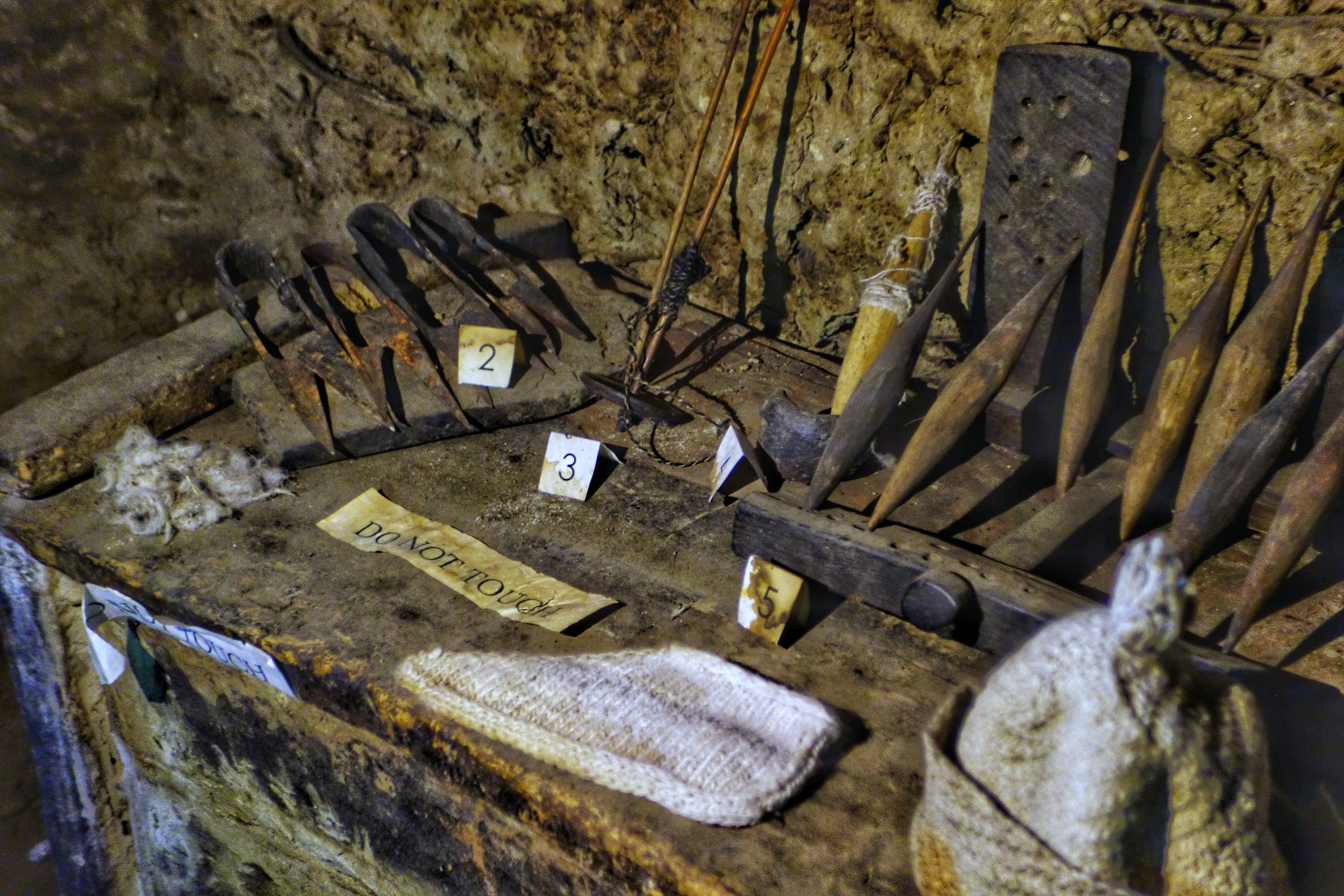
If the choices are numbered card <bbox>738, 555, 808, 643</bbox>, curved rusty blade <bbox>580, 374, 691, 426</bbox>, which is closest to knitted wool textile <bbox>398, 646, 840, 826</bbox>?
numbered card <bbox>738, 555, 808, 643</bbox>

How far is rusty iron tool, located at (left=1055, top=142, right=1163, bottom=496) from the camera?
1.93 meters

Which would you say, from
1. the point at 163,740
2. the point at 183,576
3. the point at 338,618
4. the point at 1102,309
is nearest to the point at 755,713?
the point at 338,618

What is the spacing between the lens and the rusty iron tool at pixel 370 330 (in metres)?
2.45

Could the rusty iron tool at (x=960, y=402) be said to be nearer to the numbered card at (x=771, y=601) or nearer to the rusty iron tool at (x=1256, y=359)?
the numbered card at (x=771, y=601)

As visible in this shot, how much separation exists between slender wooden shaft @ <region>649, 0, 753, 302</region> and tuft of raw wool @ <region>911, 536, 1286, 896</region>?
5.77 ft

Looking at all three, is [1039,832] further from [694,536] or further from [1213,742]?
[694,536]

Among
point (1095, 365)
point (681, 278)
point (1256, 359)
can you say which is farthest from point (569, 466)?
point (1256, 359)

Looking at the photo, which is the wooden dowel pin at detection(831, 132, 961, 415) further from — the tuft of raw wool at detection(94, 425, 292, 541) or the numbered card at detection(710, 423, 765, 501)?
the tuft of raw wool at detection(94, 425, 292, 541)

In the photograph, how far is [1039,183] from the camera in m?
2.07

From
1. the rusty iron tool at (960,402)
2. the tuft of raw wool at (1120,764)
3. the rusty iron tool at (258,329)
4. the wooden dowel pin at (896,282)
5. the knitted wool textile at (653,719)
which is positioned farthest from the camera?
the rusty iron tool at (258,329)

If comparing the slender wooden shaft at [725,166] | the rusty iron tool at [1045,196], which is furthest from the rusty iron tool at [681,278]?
the rusty iron tool at [1045,196]

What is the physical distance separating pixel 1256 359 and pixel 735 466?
1011mm

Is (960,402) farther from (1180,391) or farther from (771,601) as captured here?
(771,601)

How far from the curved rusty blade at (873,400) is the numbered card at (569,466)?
0.54 m
